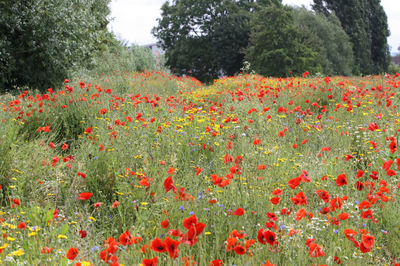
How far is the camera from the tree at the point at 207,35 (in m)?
29.8

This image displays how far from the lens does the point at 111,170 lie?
345 centimetres

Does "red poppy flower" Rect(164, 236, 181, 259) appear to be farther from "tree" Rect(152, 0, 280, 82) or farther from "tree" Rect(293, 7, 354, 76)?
"tree" Rect(152, 0, 280, 82)

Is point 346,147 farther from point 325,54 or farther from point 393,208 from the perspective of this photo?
point 325,54

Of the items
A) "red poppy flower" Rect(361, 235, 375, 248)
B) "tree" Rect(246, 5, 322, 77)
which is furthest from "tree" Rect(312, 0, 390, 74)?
"red poppy flower" Rect(361, 235, 375, 248)

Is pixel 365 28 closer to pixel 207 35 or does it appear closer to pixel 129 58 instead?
pixel 207 35

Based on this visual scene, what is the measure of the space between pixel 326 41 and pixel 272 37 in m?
6.67

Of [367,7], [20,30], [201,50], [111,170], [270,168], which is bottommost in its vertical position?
[111,170]

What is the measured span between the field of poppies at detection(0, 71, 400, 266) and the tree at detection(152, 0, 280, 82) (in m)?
25.2

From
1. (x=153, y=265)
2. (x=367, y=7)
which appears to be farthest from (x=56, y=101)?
(x=367, y=7)

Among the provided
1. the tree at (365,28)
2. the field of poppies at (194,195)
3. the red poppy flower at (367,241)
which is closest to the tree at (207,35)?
the tree at (365,28)

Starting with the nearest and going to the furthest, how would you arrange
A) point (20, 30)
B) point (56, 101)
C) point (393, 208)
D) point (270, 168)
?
point (393, 208)
point (270, 168)
point (56, 101)
point (20, 30)

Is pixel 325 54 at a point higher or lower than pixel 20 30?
higher

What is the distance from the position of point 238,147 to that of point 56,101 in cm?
390

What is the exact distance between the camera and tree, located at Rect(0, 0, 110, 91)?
9.09 meters
